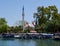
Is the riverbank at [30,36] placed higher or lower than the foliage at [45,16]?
lower

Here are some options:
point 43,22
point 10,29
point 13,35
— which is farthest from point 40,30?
point 10,29

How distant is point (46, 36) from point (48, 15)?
346 inches

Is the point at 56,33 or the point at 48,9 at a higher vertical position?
the point at 48,9

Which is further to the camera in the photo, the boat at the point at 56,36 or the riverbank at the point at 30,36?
the riverbank at the point at 30,36

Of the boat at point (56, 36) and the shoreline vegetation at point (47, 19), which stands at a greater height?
the shoreline vegetation at point (47, 19)

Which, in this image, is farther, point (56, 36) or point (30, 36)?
point (30, 36)

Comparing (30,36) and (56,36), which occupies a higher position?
(30,36)

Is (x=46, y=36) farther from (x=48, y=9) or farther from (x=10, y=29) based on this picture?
(x=10, y=29)

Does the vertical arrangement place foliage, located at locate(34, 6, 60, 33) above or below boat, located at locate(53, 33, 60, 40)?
above

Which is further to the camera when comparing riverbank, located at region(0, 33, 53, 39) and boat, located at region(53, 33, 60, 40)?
riverbank, located at region(0, 33, 53, 39)

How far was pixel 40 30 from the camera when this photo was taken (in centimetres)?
9538

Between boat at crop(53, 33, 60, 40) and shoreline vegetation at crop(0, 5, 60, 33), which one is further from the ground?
shoreline vegetation at crop(0, 5, 60, 33)

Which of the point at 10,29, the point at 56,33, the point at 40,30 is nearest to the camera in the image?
Answer: the point at 56,33

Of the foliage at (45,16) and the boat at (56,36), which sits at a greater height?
the foliage at (45,16)
